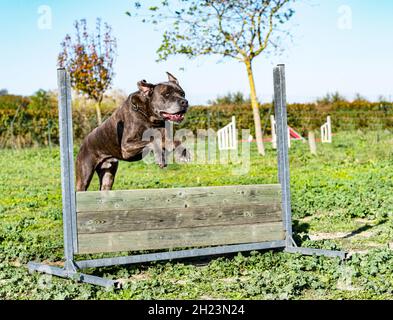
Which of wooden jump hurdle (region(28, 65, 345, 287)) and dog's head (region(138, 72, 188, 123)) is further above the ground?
dog's head (region(138, 72, 188, 123))

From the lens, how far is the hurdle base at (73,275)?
5.22m

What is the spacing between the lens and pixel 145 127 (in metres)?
6.16

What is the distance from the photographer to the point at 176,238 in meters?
5.93

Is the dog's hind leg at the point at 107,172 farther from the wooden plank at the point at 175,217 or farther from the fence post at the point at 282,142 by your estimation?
the fence post at the point at 282,142

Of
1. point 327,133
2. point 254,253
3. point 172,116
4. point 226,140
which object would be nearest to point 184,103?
point 172,116

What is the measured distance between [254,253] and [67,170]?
2.26 metres

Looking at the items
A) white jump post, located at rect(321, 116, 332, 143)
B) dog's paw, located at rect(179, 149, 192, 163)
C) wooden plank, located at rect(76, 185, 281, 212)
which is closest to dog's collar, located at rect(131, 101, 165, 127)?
dog's paw, located at rect(179, 149, 192, 163)

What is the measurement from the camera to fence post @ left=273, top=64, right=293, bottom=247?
21.1ft

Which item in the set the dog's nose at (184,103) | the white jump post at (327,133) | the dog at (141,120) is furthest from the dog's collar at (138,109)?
the white jump post at (327,133)

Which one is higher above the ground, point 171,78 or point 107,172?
point 171,78

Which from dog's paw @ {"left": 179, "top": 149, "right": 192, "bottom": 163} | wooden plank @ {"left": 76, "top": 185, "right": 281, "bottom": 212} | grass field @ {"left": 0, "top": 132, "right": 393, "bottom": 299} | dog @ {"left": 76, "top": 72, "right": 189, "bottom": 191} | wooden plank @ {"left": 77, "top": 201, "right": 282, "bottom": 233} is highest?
dog @ {"left": 76, "top": 72, "right": 189, "bottom": 191}

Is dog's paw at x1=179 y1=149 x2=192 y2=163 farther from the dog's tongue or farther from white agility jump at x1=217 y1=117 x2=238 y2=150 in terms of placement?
white agility jump at x1=217 y1=117 x2=238 y2=150

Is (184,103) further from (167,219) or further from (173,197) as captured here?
(167,219)
